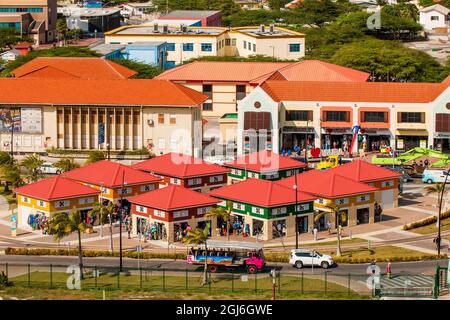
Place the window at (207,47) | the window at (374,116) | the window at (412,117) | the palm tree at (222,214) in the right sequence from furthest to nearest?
the window at (207,47) < the window at (374,116) < the window at (412,117) < the palm tree at (222,214)

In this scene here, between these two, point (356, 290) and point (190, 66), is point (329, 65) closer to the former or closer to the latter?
point (190, 66)

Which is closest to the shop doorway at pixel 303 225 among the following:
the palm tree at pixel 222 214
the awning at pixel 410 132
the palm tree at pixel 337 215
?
the palm tree at pixel 337 215

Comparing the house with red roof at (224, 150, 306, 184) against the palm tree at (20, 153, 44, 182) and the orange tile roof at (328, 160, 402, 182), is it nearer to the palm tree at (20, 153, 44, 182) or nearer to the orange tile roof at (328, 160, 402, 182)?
the orange tile roof at (328, 160, 402, 182)

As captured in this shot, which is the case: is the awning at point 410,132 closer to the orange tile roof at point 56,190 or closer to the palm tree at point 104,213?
the orange tile roof at point 56,190

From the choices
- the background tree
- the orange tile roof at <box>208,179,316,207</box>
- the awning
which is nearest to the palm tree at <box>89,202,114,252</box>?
the orange tile roof at <box>208,179,316,207</box>

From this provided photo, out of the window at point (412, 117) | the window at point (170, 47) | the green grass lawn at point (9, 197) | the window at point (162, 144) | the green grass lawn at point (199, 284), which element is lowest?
the green grass lawn at point (199, 284)

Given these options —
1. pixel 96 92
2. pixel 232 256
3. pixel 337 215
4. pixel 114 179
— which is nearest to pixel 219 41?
pixel 96 92

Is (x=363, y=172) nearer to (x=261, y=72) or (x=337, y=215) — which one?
(x=337, y=215)
